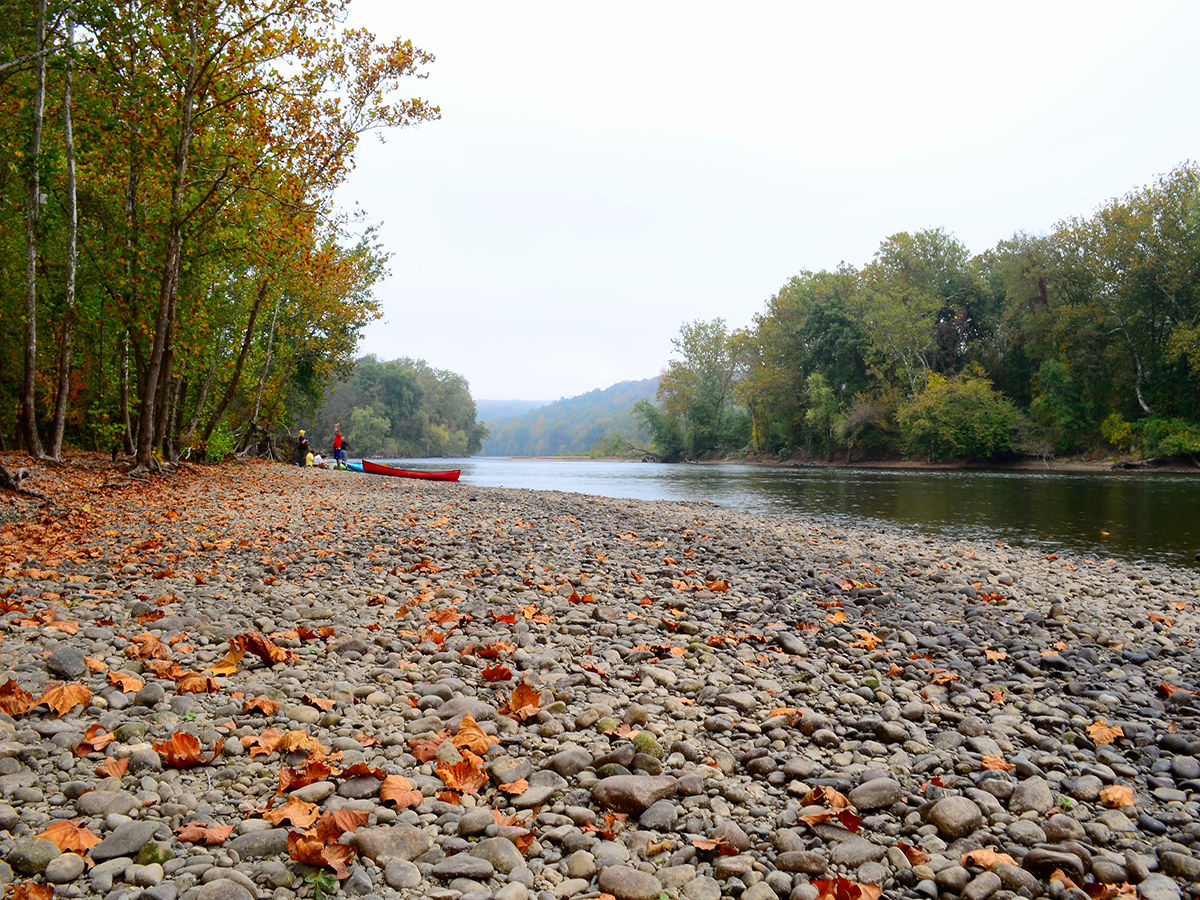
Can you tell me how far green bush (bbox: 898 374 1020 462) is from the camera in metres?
48.9

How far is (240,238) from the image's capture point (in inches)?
611

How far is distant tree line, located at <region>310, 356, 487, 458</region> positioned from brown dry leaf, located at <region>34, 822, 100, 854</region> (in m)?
91.9

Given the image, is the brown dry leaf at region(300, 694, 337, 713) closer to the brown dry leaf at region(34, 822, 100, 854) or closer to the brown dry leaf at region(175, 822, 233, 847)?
the brown dry leaf at region(175, 822, 233, 847)

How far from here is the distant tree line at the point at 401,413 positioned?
99000 mm

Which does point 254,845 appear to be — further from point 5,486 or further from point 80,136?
point 80,136

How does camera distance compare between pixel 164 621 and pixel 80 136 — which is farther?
pixel 80 136

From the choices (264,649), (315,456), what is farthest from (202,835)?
(315,456)

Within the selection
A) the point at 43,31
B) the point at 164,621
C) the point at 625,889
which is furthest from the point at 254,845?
the point at 43,31

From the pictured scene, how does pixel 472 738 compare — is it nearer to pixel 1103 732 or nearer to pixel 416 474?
pixel 1103 732

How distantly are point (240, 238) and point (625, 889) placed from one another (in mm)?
16811

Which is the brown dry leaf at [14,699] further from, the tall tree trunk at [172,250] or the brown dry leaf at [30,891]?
the tall tree trunk at [172,250]


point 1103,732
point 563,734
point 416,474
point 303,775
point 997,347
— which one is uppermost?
point 997,347

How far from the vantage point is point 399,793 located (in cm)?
304

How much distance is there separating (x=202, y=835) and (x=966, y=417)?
179 feet
